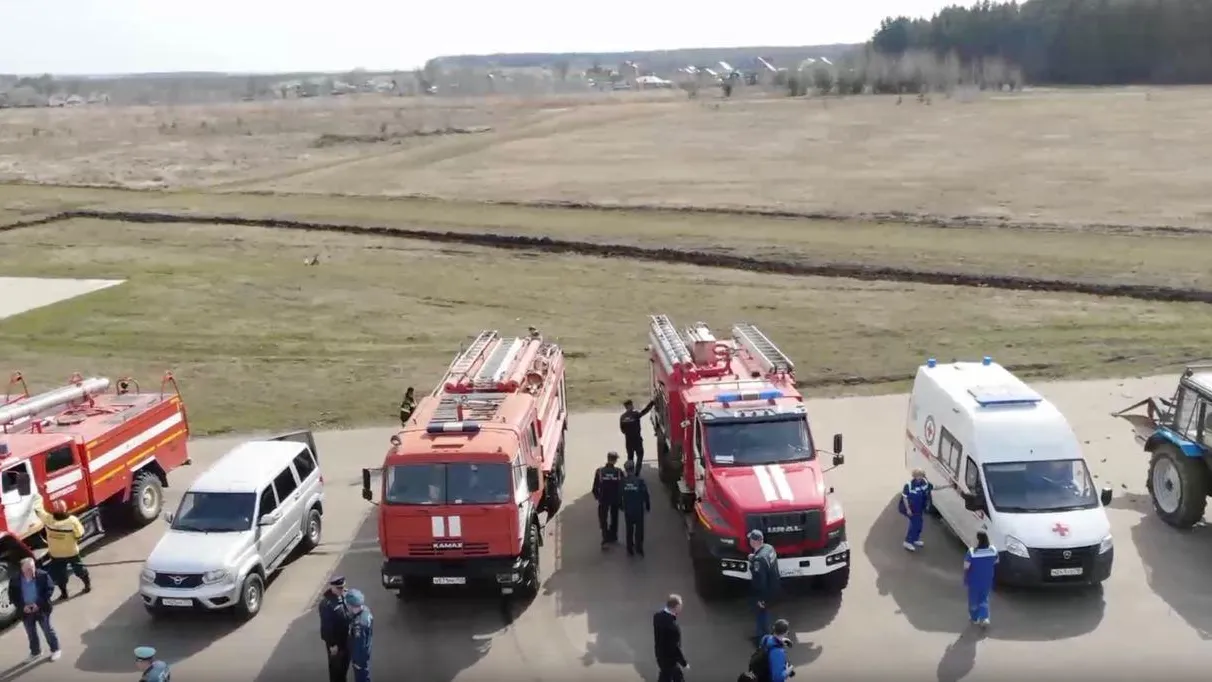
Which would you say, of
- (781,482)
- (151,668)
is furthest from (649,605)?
(151,668)

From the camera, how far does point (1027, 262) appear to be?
3416 cm

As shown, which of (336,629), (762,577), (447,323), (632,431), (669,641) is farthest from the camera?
(447,323)

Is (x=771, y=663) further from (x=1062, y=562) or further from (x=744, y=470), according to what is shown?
(x=1062, y=562)

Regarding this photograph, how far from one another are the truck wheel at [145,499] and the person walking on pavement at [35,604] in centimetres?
376

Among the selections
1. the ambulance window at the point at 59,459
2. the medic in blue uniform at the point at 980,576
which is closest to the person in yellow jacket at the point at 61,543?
the ambulance window at the point at 59,459

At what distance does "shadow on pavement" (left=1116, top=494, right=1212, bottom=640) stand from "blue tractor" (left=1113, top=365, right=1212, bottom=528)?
0.22 metres

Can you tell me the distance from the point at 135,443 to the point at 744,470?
9.86 m

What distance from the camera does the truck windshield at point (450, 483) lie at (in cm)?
1354

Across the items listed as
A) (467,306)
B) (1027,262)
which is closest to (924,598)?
(467,306)

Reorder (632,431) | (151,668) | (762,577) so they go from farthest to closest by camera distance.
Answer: (632,431), (762,577), (151,668)

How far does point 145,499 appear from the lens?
56.8 ft

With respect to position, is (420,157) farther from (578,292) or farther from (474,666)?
(474,666)

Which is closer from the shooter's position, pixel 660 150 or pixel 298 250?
pixel 298 250

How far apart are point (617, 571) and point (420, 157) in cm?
6046
